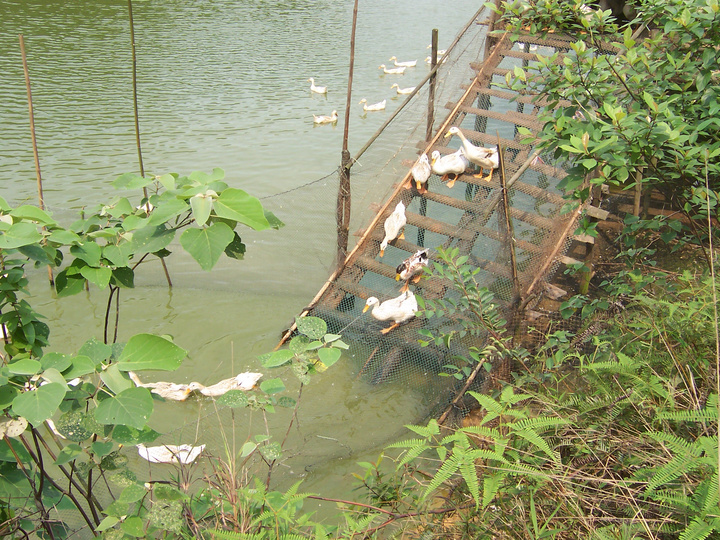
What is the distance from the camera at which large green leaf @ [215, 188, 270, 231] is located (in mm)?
1634

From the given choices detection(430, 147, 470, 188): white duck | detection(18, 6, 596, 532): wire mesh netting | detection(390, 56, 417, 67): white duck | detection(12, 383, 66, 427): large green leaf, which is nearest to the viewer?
detection(12, 383, 66, 427): large green leaf

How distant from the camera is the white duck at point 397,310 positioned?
4398 millimetres

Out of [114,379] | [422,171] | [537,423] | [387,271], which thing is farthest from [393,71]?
[114,379]

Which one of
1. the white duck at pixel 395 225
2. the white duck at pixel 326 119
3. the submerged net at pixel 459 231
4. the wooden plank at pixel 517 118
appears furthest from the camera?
the white duck at pixel 326 119

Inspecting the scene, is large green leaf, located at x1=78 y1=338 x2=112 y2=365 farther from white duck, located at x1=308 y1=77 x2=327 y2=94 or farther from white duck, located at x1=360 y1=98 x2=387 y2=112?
white duck, located at x1=308 y1=77 x2=327 y2=94

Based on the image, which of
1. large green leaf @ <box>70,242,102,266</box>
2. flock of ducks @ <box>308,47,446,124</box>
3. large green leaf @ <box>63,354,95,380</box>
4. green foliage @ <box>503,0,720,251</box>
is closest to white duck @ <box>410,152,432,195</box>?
green foliage @ <box>503,0,720,251</box>

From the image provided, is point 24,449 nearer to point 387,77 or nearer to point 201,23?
point 387,77

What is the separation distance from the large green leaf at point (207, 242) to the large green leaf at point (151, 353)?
0.26 m

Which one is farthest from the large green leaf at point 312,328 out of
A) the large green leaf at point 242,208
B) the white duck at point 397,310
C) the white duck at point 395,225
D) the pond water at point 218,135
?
the white duck at point 395,225

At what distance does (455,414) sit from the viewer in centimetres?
400

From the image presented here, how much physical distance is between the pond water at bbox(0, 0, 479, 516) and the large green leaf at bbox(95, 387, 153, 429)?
0.75m

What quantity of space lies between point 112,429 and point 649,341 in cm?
264

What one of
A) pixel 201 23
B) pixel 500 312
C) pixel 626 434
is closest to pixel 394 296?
pixel 500 312

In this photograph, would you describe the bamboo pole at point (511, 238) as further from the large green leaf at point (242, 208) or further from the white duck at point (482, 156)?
the large green leaf at point (242, 208)
